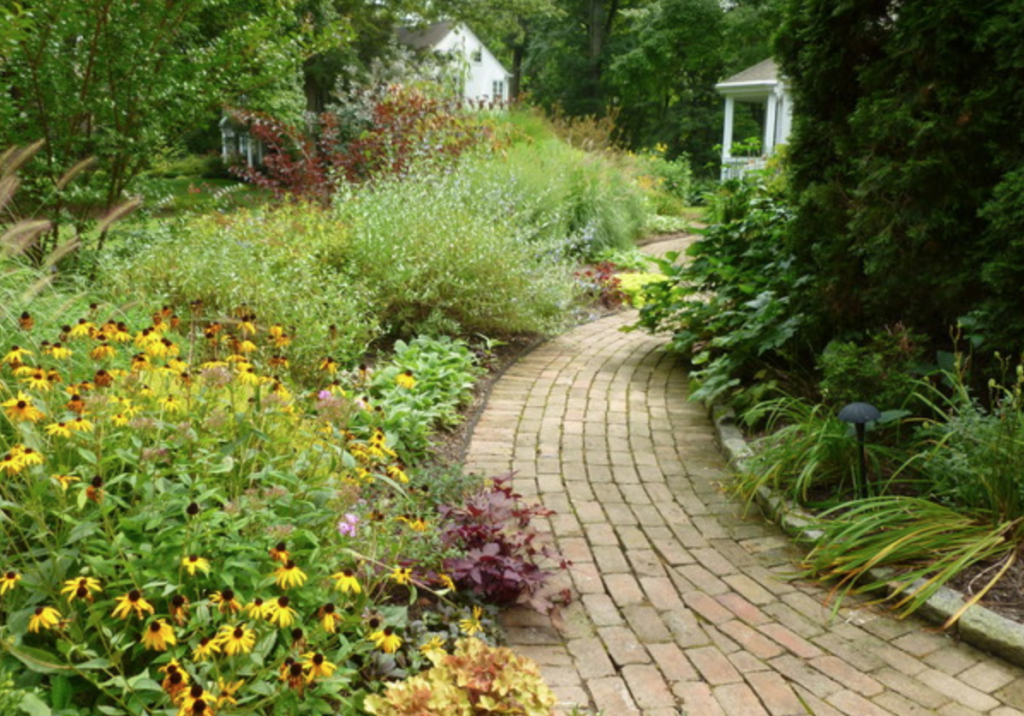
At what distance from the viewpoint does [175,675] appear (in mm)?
1803

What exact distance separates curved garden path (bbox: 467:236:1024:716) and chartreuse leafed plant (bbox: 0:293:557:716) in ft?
1.53

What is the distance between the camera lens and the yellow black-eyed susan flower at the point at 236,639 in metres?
1.83

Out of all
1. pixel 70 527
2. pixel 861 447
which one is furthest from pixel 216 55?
pixel 861 447

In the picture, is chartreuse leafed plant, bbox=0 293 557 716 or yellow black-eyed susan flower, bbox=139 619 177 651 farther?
chartreuse leafed plant, bbox=0 293 557 716

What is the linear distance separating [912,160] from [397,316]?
11.4ft

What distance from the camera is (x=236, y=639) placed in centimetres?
183

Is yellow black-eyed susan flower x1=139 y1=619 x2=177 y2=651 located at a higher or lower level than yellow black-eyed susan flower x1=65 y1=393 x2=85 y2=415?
lower

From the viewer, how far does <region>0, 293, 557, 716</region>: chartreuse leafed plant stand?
1960mm

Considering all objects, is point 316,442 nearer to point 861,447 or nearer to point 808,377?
point 861,447

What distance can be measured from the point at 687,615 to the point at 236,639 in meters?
1.74

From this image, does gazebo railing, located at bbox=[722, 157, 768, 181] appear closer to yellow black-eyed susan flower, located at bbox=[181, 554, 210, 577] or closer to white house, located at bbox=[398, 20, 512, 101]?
yellow black-eyed susan flower, located at bbox=[181, 554, 210, 577]

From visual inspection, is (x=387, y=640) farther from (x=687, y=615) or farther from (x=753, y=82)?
(x=753, y=82)

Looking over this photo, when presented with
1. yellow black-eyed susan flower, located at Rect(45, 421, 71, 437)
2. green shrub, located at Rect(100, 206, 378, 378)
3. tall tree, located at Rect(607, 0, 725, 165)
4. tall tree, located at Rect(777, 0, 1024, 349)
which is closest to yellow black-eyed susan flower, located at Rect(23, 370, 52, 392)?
yellow black-eyed susan flower, located at Rect(45, 421, 71, 437)

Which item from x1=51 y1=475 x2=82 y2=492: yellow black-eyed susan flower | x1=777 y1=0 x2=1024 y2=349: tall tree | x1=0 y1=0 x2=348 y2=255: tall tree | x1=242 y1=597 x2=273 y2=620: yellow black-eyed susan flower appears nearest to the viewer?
x1=242 y1=597 x2=273 y2=620: yellow black-eyed susan flower
